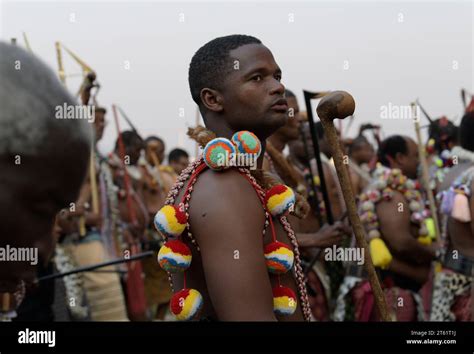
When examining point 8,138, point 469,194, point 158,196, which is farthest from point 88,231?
point 8,138

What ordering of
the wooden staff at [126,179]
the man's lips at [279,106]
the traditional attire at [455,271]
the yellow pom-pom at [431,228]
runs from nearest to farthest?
the man's lips at [279,106], the traditional attire at [455,271], the yellow pom-pom at [431,228], the wooden staff at [126,179]

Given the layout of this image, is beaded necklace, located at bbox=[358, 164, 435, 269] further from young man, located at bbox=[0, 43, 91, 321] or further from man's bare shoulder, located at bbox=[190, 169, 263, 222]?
young man, located at bbox=[0, 43, 91, 321]

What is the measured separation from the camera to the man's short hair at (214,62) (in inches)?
100

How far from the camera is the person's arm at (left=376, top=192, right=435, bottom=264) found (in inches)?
238

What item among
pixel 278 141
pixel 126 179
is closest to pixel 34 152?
pixel 278 141

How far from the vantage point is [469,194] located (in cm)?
539

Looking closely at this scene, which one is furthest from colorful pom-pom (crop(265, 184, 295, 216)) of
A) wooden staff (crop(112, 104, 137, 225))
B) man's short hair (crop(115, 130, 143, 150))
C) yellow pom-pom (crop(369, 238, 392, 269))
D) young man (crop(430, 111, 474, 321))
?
man's short hair (crop(115, 130, 143, 150))

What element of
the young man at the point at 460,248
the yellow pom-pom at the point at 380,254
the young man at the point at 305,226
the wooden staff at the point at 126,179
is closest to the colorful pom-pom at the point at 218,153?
the young man at the point at 305,226

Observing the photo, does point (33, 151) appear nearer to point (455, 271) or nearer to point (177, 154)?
point (455, 271)

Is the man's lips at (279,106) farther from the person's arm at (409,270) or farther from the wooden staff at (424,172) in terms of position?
the wooden staff at (424,172)

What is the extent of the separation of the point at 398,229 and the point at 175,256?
3953 mm

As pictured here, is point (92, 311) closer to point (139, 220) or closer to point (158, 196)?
point (139, 220)

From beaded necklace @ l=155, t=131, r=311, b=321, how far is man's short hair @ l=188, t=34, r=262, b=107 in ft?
0.77

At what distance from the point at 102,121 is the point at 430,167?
11.6 feet
